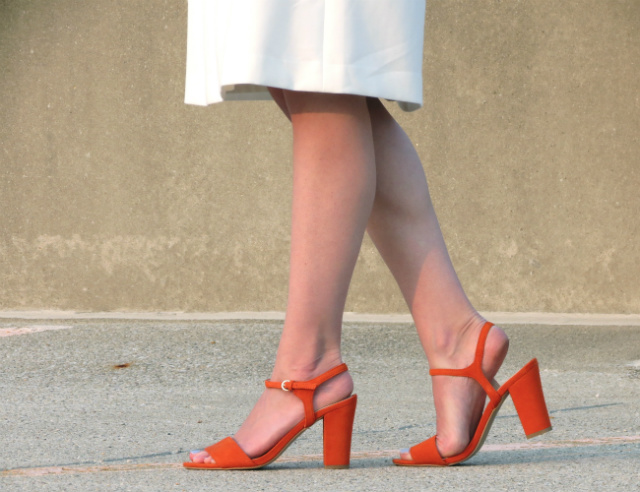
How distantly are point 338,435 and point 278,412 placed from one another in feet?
0.31

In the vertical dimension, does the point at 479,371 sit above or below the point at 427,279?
below

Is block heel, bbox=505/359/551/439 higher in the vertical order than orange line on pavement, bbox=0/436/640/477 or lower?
higher

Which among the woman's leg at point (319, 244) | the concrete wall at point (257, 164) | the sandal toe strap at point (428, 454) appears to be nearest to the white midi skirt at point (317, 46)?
the woman's leg at point (319, 244)

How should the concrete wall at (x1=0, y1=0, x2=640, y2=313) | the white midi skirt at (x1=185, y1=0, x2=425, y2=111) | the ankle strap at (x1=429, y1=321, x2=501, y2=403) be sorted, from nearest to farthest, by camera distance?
the white midi skirt at (x1=185, y1=0, x2=425, y2=111) → the ankle strap at (x1=429, y1=321, x2=501, y2=403) → the concrete wall at (x1=0, y1=0, x2=640, y2=313)

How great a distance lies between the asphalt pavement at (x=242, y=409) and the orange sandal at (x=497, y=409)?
0.02 meters

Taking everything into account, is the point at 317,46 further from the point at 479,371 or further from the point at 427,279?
the point at 479,371

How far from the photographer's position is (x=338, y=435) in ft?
4.16

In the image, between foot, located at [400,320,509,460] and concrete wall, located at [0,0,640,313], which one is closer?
foot, located at [400,320,509,460]

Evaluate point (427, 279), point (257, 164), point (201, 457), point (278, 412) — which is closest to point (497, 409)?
point (427, 279)

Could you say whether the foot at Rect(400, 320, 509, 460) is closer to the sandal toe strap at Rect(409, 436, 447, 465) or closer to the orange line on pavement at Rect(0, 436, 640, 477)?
the sandal toe strap at Rect(409, 436, 447, 465)

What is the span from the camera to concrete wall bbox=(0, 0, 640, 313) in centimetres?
334

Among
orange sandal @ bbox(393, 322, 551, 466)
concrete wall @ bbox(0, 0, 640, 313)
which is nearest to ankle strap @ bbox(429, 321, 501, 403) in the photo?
orange sandal @ bbox(393, 322, 551, 466)

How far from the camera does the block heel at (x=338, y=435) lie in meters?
1.26

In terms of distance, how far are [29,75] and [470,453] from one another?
2802mm
